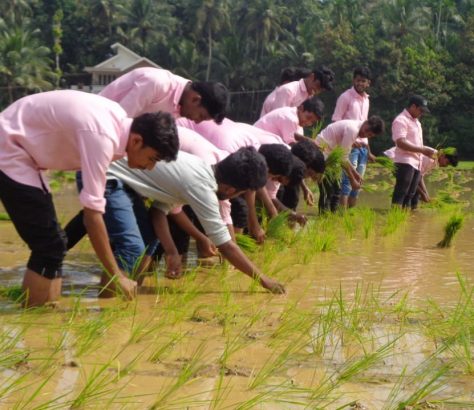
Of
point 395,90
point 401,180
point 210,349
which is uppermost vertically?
point 210,349

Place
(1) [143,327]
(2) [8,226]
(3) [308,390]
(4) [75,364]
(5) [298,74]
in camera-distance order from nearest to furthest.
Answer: (3) [308,390] < (4) [75,364] < (1) [143,327] < (2) [8,226] < (5) [298,74]

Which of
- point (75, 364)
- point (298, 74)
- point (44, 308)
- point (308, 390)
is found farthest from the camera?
point (298, 74)

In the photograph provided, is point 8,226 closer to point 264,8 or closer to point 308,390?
point 308,390

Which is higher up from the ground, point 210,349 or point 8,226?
point 210,349

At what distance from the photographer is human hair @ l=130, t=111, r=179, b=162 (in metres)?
3.62

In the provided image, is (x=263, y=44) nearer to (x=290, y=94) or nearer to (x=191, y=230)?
(x=290, y=94)

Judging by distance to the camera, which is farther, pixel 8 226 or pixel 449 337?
pixel 8 226

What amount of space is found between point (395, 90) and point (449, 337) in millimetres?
32909

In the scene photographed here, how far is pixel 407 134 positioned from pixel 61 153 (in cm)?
612

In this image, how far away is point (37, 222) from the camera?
3824 mm

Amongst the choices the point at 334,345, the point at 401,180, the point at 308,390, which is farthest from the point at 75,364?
Answer: the point at 401,180

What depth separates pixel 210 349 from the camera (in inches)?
130

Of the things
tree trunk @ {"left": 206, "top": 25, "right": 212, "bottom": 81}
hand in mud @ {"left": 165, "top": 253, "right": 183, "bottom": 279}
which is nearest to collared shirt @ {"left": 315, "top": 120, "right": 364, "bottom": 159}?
hand in mud @ {"left": 165, "top": 253, "right": 183, "bottom": 279}

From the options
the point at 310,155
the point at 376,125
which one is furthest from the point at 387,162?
the point at 310,155
